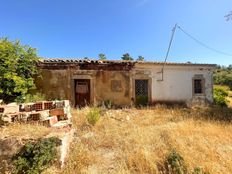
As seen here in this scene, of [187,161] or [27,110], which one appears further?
[27,110]

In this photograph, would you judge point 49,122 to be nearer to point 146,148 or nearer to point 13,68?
point 146,148

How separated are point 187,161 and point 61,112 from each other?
323cm

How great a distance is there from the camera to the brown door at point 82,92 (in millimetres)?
11906

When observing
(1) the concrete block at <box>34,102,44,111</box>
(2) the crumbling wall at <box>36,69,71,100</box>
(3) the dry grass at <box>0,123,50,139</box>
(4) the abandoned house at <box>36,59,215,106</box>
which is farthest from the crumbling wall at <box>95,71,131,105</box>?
(3) the dry grass at <box>0,123,50,139</box>

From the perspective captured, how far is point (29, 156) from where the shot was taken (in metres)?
3.84

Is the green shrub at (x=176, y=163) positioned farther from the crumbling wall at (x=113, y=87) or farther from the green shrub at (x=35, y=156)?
the crumbling wall at (x=113, y=87)

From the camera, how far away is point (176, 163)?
3.96m

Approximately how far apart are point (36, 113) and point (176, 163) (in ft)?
10.7

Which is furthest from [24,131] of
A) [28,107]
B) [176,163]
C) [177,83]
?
[177,83]

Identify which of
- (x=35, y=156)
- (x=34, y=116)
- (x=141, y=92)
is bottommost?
(x=35, y=156)

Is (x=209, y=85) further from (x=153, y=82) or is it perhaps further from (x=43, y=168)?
(x=43, y=168)

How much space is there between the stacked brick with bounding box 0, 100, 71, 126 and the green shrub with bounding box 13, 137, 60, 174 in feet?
3.14

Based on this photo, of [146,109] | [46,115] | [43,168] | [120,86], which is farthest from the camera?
[120,86]

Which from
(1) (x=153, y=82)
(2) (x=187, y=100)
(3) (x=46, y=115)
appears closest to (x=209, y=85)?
(2) (x=187, y=100)
